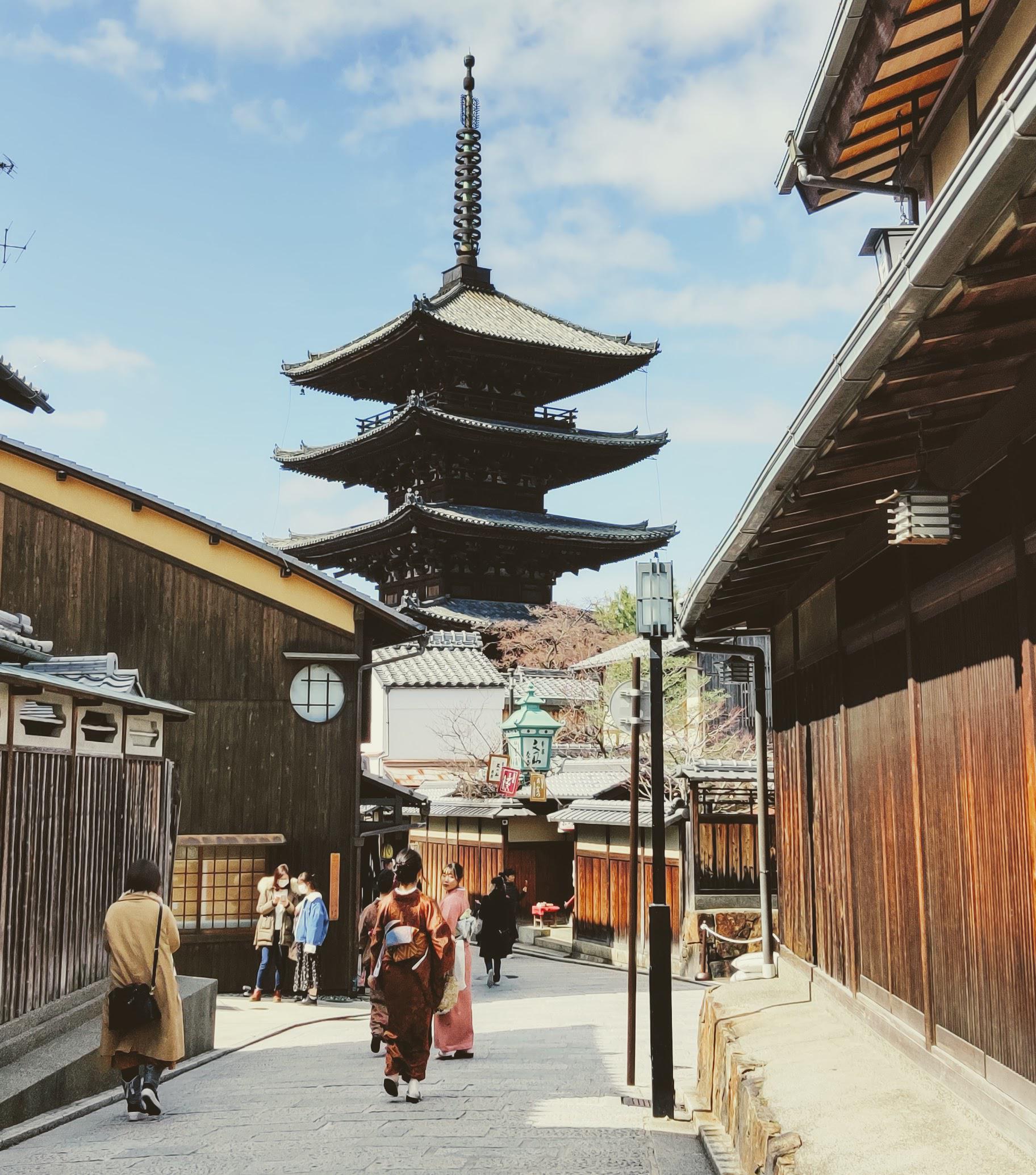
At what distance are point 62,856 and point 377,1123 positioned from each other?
3225mm

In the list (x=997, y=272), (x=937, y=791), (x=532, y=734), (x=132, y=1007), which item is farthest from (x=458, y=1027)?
(x=532, y=734)

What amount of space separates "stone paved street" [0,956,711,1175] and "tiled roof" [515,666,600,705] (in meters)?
25.1

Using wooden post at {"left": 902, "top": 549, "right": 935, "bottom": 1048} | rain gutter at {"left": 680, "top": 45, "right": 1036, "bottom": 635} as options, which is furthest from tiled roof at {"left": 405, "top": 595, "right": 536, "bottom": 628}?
rain gutter at {"left": 680, "top": 45, "right": 1036, "bottom": 635}

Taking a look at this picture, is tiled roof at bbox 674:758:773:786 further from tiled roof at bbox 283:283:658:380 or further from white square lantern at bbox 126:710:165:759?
tiled roof at bbox 283:283:658:380

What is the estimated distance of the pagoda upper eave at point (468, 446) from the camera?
1427 inches

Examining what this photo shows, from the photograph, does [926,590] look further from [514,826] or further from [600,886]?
[514,826]

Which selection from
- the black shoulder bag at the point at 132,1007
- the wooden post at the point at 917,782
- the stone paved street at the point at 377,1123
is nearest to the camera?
the wooden post at the point at 917,782

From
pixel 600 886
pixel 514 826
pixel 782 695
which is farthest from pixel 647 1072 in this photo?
pixel 514 826

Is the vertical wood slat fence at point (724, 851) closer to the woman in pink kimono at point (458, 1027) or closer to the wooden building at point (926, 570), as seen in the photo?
the woman in pink kimono at point (458, 1027)

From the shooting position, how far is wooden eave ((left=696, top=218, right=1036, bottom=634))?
145 inches

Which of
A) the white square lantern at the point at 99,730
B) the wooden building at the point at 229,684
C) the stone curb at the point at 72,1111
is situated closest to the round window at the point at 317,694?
the wooden building at the point at 229,684

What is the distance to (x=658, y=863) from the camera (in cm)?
887

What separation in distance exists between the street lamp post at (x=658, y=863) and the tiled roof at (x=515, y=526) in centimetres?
2619

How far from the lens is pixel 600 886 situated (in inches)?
952
